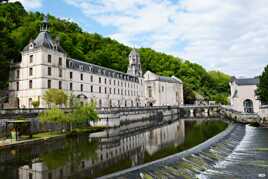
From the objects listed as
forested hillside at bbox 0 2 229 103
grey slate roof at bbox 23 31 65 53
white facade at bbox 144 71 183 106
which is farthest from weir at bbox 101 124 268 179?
white facade at bbox 144 71 183 106

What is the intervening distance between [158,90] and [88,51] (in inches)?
983

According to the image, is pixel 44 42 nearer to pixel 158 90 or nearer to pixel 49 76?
pixel 49 76

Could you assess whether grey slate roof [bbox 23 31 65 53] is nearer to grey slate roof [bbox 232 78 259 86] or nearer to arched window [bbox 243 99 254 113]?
grey slate roof [bbox 232 78 259 86]

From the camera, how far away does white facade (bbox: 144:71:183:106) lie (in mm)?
82250

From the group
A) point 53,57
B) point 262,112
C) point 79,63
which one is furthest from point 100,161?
point 262,112

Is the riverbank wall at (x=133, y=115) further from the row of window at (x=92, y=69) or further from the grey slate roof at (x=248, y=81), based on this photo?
the grey slate roof at (x=248, y=81)

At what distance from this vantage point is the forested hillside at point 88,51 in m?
47.9

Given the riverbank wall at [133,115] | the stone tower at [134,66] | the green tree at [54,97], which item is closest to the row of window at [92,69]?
the stone tower at [134,66]

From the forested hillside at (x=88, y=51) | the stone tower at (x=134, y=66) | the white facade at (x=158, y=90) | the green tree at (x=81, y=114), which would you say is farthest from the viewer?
the white facade at (x=158, y=90)

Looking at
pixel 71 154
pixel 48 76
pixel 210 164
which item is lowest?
pixel 210 164

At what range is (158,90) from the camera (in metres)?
82.2

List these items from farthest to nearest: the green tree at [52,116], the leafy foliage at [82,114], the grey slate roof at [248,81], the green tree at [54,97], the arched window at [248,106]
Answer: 1. the grey slate roof at [248,81]
2. the arched window at [248,106]
3. the green tree at [54,97]
4. the leafy foliage at [82,114]
5. the green tree at [52,116]

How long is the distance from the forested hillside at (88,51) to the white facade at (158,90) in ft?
30.3

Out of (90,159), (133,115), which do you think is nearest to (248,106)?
(133,115)
